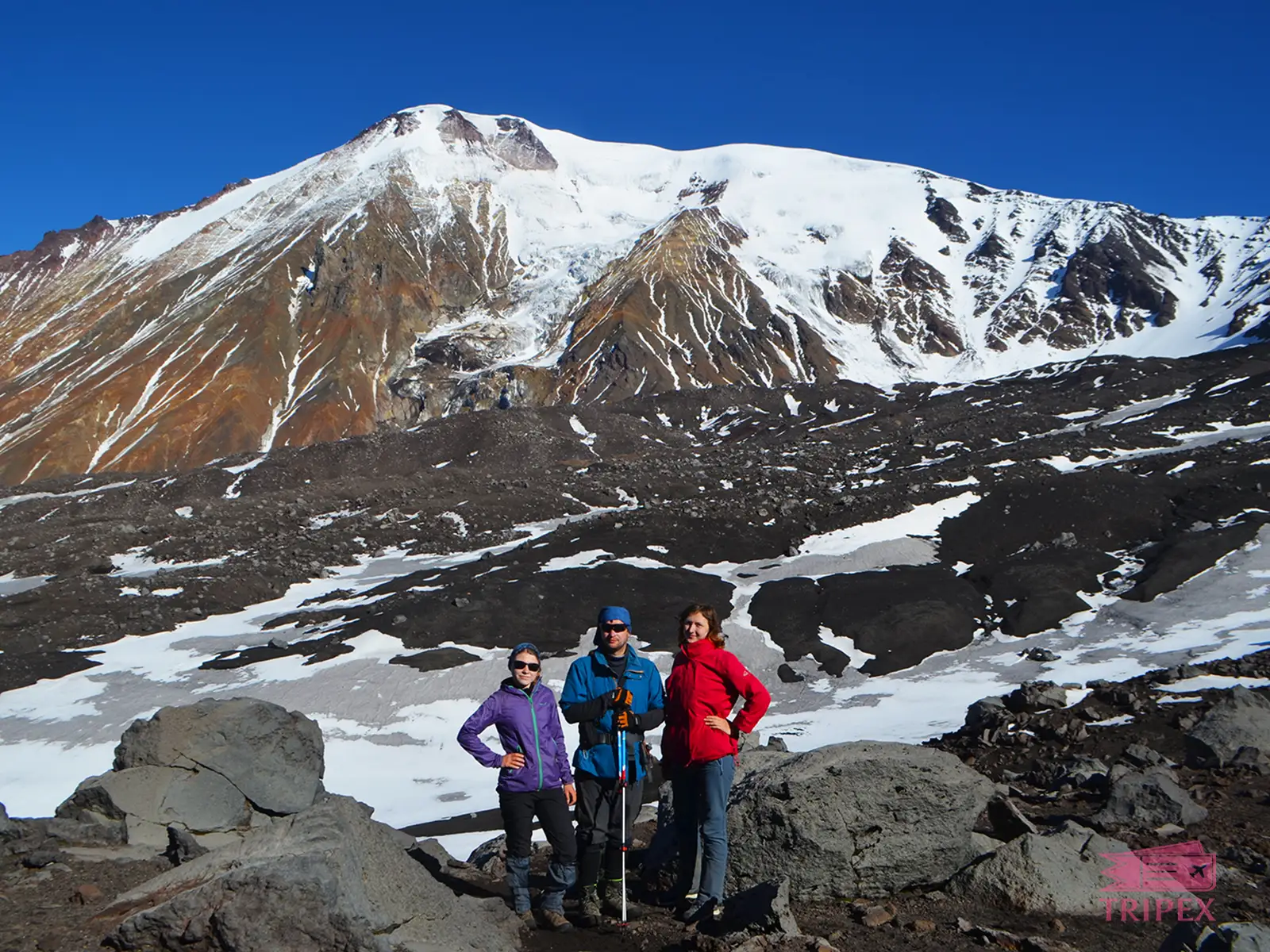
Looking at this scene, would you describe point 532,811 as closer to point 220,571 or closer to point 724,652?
point 724,652

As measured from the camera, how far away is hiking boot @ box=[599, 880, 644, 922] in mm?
8195

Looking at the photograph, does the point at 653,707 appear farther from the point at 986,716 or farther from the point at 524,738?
the point at 986,716

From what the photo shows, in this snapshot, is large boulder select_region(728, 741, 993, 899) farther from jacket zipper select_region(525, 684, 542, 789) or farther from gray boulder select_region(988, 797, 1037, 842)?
jacket zipper select_region(525, 684, 542, 789)

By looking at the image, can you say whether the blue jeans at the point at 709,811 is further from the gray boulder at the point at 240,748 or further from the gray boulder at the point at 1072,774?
the gray boulder at the point at 240,748

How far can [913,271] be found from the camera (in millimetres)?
173875

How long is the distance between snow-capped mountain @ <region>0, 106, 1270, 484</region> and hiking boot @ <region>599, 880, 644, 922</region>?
121857 mm

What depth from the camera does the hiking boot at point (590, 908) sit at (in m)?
8.02

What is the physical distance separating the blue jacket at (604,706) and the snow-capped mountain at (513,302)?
12219 cm

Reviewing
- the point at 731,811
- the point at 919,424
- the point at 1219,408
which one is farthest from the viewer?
the point at 919,424

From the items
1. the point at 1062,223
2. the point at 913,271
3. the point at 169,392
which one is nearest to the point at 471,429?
the point at 169,392

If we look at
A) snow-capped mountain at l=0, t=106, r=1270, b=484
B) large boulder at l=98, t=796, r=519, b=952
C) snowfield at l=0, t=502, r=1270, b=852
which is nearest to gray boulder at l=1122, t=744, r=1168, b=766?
snowfield at l=0, t=502, r=1270, b=852

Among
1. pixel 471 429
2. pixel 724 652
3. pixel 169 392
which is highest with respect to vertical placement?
pixel 169 392

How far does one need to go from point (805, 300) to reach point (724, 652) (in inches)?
6436

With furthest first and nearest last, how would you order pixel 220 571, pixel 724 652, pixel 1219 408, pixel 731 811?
1. pixel 1219 408
2. pixel 220 571
3. pixel 731 811
4. pixel 724 652
